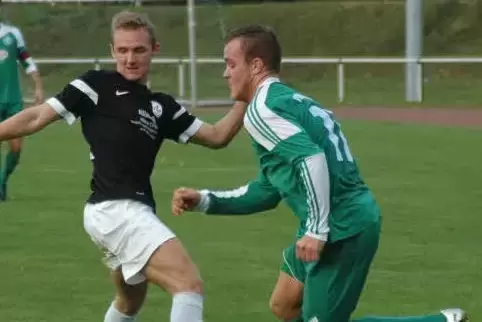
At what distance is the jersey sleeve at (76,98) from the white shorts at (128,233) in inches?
19.5

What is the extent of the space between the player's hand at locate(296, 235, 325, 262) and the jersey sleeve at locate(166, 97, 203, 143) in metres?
1.30

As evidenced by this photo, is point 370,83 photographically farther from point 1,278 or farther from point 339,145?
point 339,145

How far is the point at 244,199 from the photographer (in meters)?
7.06

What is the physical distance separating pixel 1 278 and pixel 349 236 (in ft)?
14.0

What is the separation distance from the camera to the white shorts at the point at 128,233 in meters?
6.78

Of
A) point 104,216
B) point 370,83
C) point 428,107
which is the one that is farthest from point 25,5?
point 104,216

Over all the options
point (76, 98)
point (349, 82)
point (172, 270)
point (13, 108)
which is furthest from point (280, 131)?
point (349, 82)

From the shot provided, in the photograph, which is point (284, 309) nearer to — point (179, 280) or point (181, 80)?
point (179, 280)

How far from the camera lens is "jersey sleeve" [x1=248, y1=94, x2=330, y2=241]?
6199 mm

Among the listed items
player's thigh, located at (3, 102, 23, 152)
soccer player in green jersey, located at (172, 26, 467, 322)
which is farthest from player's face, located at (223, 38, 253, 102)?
player's thigh, located at (3, 102, 23, 152)

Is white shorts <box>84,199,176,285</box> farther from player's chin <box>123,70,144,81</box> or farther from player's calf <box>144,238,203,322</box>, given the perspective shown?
player's chin <box>123,70,144,81</box>

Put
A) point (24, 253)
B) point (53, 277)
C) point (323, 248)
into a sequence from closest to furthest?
1. point (323, 248)
2. point (53, 277)
3. point (24, 253)

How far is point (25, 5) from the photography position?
141ft

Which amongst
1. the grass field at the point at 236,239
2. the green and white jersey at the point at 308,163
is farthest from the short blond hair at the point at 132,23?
the grass field at the point at 236,239
